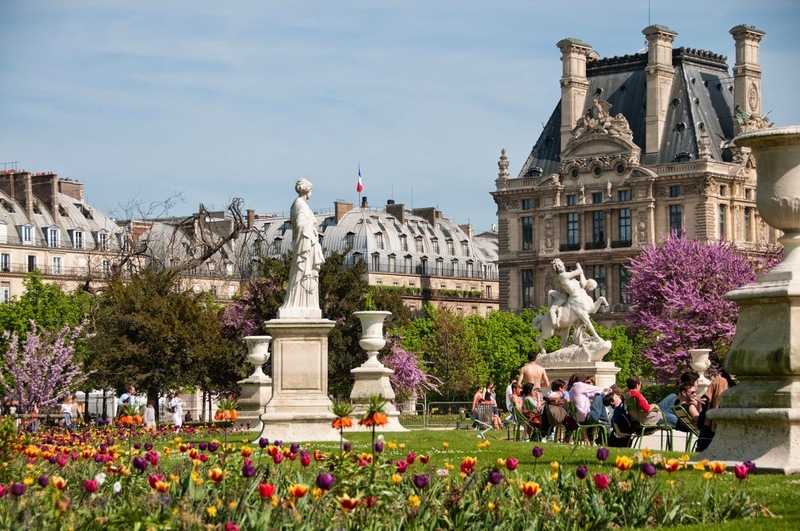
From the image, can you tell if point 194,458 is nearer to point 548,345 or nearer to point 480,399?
point 480,399

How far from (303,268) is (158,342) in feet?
101

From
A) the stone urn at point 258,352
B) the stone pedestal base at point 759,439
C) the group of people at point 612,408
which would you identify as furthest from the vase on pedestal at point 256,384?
the stone pedestal base at point 759,439

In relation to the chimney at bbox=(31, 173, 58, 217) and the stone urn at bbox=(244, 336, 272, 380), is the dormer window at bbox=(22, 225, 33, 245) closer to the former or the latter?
the chimney at bbox=(31, 173, 58, 217)

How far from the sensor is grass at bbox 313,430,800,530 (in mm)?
12289

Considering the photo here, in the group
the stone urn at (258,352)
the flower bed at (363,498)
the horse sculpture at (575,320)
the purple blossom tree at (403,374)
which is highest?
the horse sculpture at (575,320)

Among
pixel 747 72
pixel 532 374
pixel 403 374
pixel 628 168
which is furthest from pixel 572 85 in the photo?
pixel 532 374

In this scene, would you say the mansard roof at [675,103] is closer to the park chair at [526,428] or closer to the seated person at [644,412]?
the park chair at [526,428]

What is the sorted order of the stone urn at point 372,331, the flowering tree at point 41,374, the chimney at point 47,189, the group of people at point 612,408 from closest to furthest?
the group of people at point 612,408 → the stone urn at point 372,331 → the flowering tree at point 41,374 → the chimney at point 47,189

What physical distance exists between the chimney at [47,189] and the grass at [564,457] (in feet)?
275

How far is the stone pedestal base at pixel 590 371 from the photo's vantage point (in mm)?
31641

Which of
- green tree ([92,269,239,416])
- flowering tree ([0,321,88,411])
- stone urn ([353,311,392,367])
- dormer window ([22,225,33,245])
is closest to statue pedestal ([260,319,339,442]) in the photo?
stone urn ([353,311,392,367])

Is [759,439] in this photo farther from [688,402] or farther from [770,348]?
[688,402]

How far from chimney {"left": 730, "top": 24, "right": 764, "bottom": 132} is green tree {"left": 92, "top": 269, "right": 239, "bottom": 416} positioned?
2566 inches

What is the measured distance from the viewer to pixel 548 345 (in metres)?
79.6
